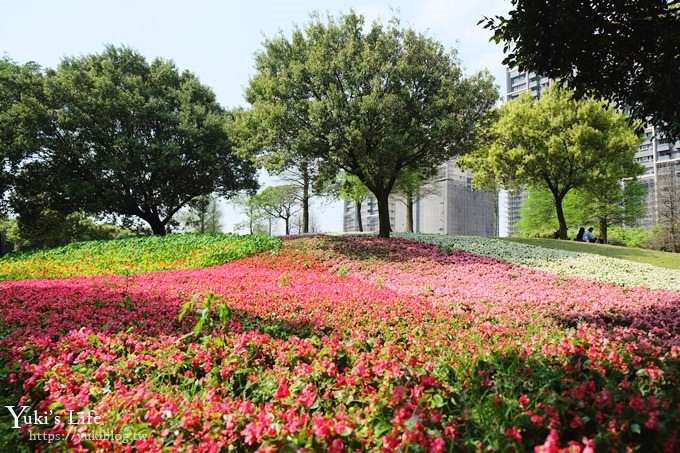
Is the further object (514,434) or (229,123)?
(229,123)

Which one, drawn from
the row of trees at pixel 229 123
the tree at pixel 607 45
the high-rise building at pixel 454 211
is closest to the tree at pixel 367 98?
the row of trees at pixel 229 123

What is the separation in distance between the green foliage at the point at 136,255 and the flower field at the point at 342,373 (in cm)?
773

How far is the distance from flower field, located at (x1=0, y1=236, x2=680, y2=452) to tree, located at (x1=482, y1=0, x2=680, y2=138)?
4.06m

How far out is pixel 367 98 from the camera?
16844 millimetres

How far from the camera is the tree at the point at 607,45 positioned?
688 cm

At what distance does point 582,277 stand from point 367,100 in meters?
10.2

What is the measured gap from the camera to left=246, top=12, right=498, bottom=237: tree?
1731cm

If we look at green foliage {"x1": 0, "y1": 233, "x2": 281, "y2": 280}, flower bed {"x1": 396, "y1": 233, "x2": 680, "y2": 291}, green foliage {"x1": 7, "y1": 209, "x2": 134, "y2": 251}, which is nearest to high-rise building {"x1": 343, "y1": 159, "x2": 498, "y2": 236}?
green foliage {"x1": 7, "y1": 209, "x2": 134, "y2": 251}

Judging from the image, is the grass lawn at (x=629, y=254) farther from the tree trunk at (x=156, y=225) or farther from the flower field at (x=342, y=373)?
the tree trunk at (x=156, y=225)

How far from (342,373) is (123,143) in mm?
24882

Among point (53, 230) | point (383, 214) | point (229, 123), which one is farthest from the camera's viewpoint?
point (53, 230)

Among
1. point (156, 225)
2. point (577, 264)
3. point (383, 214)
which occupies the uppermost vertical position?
point (383, 214)

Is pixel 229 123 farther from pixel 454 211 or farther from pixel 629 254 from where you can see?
pixel 454 211

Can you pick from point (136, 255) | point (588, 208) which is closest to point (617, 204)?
point (588, 208)
